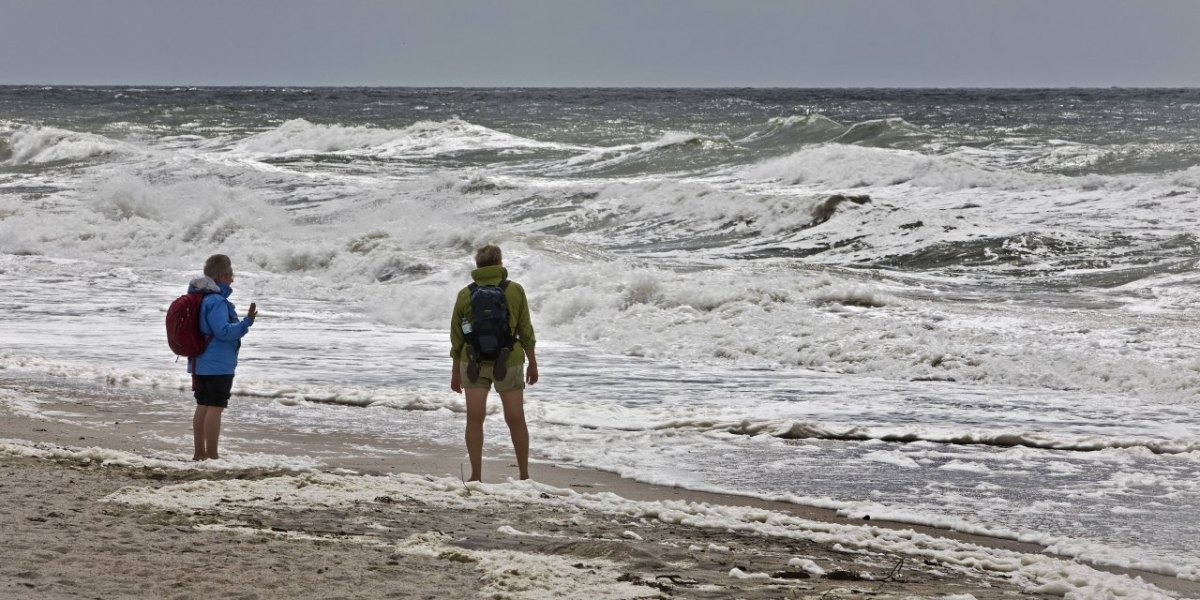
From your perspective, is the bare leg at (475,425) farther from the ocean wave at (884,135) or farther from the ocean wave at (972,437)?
the ocean wave at (884,135)

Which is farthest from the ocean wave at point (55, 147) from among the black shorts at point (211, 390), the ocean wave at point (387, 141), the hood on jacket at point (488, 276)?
the hood on jacket at point (488, 276)

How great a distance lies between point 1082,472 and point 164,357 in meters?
7.51

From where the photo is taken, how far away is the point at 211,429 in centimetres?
708

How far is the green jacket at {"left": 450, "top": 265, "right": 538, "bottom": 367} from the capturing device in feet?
22.1

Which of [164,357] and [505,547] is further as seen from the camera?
[164,357]

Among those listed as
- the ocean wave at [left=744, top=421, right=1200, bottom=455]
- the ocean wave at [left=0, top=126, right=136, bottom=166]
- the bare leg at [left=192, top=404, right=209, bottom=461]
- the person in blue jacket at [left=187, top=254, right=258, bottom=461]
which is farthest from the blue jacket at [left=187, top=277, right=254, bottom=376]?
the ocean wave at [left=0, top=126, right=136, bottom=166]

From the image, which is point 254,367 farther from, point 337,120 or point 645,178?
point 337,120

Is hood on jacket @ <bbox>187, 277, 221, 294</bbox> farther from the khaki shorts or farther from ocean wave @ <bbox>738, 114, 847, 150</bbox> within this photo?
ocean wave @ <bbox>738, 114, 847, 150</bbox>

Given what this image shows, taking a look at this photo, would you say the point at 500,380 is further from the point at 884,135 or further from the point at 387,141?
the point at 387,141

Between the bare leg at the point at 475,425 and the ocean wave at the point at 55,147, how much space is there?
34405 mm

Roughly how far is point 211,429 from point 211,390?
0.73 feet

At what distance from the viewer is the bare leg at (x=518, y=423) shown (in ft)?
22.7

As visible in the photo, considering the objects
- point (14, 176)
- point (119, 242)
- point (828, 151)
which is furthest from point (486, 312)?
point (14, 176)

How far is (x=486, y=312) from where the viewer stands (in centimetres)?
666
